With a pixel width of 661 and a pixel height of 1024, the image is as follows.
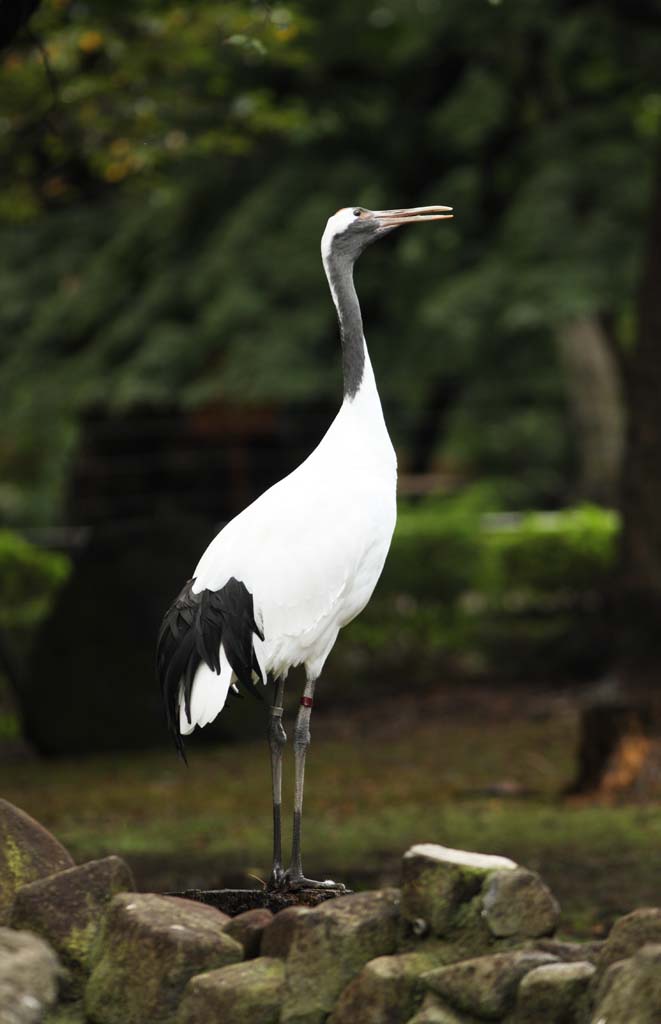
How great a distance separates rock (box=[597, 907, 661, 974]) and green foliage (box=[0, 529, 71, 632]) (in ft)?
37.8

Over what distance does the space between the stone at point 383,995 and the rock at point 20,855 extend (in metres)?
1.19

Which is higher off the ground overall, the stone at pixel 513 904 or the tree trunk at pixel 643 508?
the stone at pixel 513 904

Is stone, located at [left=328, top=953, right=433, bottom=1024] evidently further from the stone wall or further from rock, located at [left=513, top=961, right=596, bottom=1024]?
rock, located at [left=513, top=961, right=596, bottom=1024]

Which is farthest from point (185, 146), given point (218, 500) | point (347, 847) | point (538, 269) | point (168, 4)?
point (218, 500)

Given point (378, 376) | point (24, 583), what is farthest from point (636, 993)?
point (378, 376)

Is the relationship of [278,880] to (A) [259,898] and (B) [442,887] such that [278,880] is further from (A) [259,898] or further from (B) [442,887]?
(B) [442,887]

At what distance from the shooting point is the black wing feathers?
5.71 meters

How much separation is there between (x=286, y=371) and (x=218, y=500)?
6316 mm

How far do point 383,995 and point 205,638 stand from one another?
1.39 metres

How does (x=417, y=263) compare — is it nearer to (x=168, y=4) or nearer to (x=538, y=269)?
(x=538, y=269)

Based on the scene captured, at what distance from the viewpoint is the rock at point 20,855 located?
217 inches

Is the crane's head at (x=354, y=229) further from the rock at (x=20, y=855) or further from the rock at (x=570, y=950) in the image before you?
the rock at (x=570, y=950)

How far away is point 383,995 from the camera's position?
4.85m

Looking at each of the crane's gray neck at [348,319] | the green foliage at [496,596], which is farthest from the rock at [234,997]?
the green foliage at [496,596]
